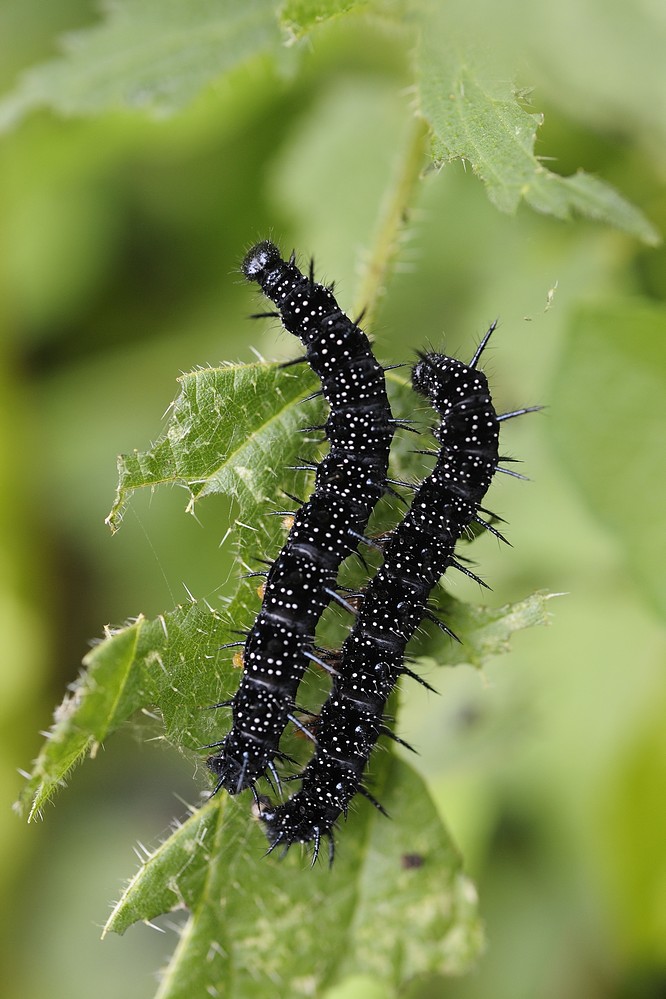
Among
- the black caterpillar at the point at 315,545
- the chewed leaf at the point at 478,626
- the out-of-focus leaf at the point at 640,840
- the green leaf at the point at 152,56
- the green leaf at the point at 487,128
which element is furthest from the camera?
the out-of-focus leaf at the point at 640,840

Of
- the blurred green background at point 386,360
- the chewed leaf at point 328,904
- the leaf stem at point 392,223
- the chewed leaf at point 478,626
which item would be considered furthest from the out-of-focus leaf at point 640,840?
the leaf stem at point 392,223

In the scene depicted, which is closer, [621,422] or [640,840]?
[621,422]

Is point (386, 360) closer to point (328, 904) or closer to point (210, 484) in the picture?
point (210, 484)

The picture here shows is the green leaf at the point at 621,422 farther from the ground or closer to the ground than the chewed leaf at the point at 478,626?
farther from the ground

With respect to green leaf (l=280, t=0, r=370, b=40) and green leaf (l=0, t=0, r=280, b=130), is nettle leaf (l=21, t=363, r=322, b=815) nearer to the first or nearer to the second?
green leaf (l=280, t=0, r=370, b=40)

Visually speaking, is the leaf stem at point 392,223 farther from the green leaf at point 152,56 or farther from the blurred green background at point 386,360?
the green leaf at point 152,56

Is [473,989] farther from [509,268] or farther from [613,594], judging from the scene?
[509,268]

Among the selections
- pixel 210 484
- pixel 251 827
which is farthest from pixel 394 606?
pixel 251 827
